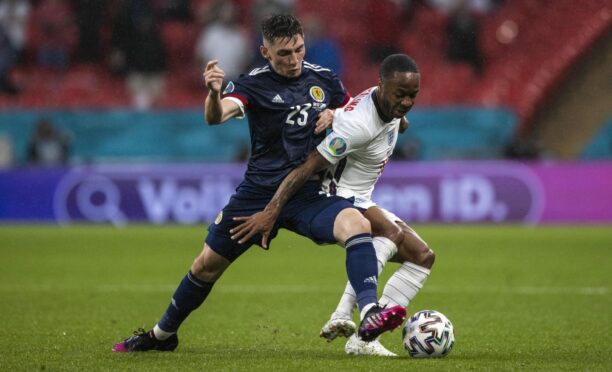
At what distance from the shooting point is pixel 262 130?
260 inches

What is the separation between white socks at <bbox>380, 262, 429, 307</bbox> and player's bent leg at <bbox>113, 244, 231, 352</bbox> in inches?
40.1

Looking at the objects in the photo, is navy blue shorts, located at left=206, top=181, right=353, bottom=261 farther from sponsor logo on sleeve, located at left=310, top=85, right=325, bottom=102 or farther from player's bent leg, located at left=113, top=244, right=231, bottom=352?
sponsor logo on sleeve, located at left=310, top=85, right=325, bottom=102

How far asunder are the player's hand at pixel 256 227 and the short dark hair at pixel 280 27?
1056 mm

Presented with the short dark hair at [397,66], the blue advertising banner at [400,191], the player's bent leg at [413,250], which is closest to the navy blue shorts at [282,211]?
the player's bent leg at [413,250]

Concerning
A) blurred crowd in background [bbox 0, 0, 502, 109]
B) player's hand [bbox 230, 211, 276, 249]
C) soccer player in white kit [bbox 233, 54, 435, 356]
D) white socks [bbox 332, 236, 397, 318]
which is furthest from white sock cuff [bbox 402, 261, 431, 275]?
blurred crowd in background [bbox 0, 0, 502, 109]

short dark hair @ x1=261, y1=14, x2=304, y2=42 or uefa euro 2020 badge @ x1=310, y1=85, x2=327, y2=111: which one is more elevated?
short dark hair @ x1=261, y1=14, x2=304, y2=42

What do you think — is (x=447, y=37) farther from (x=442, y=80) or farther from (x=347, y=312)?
(x=347, y=312)

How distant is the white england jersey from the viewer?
6.36 metres

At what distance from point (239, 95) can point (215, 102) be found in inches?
16.2

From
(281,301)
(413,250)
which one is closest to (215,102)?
(413,250)

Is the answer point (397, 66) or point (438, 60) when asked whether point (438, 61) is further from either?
point (397, 66)

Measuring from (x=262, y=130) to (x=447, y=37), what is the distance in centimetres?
1484

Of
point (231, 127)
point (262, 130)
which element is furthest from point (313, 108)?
point (231, 127)

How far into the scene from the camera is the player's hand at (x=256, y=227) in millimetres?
6324
